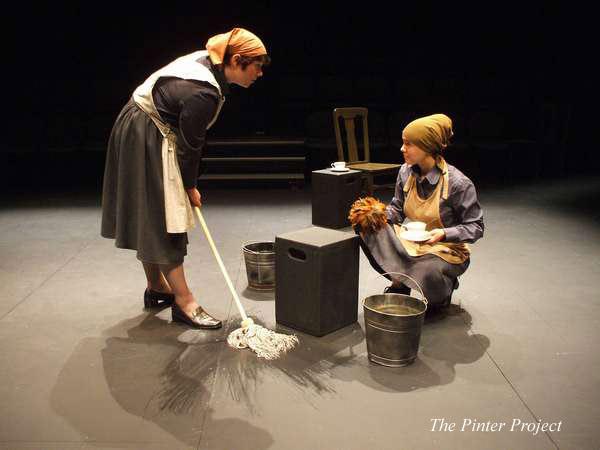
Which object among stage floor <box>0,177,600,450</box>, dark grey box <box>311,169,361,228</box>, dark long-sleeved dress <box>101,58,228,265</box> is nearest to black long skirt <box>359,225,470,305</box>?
stage floor <box>0,177,600,450</box>

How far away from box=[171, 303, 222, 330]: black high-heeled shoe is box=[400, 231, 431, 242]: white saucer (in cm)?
100

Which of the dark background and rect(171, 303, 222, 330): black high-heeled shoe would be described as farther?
the dark background

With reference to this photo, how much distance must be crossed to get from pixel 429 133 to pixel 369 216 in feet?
1.64

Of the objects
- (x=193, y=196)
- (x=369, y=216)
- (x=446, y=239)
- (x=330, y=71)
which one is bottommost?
(x=446, y=239)

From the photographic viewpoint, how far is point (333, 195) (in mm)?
5172

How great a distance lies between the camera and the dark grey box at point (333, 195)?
Answer: 5.16 meters

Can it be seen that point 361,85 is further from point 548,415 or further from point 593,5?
point 548,415

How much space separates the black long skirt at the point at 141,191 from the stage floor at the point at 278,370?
447mm

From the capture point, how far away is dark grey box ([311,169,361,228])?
516cm

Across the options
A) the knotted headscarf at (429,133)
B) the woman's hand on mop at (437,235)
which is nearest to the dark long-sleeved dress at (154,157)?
the knotted headscarf at (429,133)

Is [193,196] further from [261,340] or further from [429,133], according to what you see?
[429,133]

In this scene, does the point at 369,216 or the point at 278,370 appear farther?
the point at 369,216

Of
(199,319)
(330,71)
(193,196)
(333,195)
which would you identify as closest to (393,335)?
(199,319)

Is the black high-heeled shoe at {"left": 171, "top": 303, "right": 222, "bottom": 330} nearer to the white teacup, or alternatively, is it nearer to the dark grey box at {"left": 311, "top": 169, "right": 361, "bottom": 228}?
the white teacup
